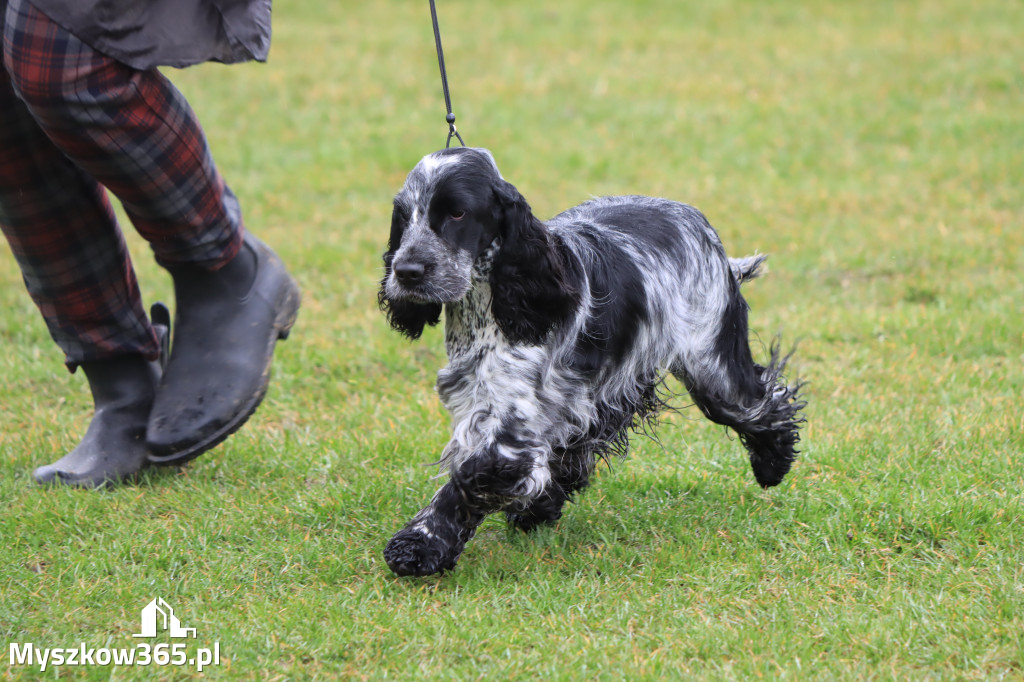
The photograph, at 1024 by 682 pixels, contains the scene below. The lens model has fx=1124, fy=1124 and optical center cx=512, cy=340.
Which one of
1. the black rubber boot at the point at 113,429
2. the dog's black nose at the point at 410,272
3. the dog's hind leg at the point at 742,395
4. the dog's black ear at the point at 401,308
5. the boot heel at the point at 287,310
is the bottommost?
the black rubber boot at the point at 113,429

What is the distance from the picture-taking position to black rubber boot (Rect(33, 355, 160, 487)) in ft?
12.7

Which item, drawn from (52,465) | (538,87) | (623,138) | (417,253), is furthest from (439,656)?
(538,87)

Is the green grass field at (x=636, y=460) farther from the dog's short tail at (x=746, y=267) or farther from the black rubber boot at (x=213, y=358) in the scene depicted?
the dog's short tail at (x=746, y=267)

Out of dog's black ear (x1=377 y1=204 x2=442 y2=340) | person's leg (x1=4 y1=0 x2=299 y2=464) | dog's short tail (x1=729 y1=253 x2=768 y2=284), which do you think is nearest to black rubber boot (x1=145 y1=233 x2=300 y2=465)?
person's leg (x1=4 y1=0 x2=299 y2=464)

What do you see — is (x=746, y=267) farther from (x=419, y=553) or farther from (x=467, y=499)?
(x=419, y=553)

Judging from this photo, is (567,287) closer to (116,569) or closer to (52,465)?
(116,569)

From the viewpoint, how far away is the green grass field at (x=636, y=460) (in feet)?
9.54

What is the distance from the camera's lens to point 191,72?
11.0 m

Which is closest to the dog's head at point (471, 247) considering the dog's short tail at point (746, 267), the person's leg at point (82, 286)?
the dog's short tail at point (746, 267)

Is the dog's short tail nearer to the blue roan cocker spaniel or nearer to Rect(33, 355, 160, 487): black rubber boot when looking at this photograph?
the blue roan cocker spaniel

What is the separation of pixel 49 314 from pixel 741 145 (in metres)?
6.03

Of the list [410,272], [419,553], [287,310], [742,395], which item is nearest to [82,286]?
[287,310]

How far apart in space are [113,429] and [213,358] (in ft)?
1.43

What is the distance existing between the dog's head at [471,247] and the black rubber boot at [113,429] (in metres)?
1.34
